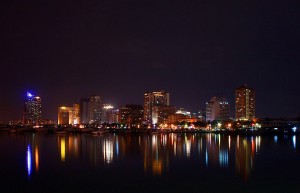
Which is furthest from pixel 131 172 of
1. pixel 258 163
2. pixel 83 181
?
pixel 258 163

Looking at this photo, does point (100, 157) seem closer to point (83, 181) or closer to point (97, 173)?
point (97, 173)

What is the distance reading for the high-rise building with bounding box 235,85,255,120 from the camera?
16551cm

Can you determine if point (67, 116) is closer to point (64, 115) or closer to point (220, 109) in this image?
point (64, 115)

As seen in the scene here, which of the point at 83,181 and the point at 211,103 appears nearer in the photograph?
the point at 83,181

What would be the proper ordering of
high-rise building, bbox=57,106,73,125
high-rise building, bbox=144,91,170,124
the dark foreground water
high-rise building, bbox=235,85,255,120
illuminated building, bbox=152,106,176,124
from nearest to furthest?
the dark foreground water → illuminated building, bbox=152,106,176,124 → high-rise building, bbox=235,85,255,120 → high-rise building, bbox=144,91,170,124 → high-rise building, bbox=57,106,73,125

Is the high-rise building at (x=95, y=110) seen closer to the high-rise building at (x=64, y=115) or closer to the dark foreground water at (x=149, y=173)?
the high-rise building at (x=64, y=115)

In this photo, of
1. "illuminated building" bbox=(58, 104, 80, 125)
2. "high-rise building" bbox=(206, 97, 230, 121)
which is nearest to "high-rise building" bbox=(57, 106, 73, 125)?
"illuminated building" bbox=(58, 104, 80, 125)

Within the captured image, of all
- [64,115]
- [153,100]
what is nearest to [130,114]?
[153,100]

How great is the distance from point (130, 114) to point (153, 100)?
49.1ft

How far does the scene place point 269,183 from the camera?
23250 mm

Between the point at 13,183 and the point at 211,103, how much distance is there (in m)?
158

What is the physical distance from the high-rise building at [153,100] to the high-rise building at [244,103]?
33.2m

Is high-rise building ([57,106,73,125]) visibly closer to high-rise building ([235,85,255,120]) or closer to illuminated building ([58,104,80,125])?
illuminated building ([58,104,80,125])

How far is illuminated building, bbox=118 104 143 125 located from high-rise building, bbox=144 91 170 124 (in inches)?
124
